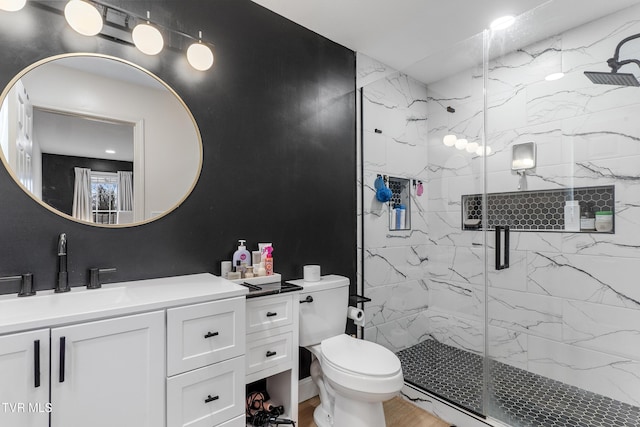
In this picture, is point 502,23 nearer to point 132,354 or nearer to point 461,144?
point 461,144

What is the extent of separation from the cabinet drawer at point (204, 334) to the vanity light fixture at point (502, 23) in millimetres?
2535

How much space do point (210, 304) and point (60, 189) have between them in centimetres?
88

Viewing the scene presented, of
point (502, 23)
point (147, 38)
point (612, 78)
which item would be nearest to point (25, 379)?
point (147, 38)

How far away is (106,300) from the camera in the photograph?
1.36 metres

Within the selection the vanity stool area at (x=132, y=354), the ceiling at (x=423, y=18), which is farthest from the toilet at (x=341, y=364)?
the ceiling at (x=423, y=18)

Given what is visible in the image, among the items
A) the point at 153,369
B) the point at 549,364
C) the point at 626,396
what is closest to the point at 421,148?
the point at 549,364

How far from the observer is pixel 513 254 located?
253 centimetres

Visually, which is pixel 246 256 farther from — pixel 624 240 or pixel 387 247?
pixel 624 240

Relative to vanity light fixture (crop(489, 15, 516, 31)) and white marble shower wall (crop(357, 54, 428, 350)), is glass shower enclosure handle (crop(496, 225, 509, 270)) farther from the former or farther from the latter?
vanity light fixture (crop(489, 15, 516, 31))

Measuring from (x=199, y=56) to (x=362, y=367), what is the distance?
6.18 feet

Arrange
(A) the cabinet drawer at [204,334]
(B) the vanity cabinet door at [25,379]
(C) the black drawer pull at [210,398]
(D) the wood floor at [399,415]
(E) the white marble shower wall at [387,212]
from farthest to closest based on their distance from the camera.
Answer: (E) the white marble shower wall at [387,212], (D) the wood floor at [399,415], (C) the black drawer pull at [210,398], (A) the cabinet drawer at [204,334], (B) the vanity cabinet door at [25,379]

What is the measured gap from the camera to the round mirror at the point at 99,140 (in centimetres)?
140

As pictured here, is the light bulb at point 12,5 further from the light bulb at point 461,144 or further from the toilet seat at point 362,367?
the light bulb at point 461,144

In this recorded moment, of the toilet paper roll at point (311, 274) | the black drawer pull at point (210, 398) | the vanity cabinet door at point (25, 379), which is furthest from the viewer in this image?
the toilet paper roll at point (311, 274)
